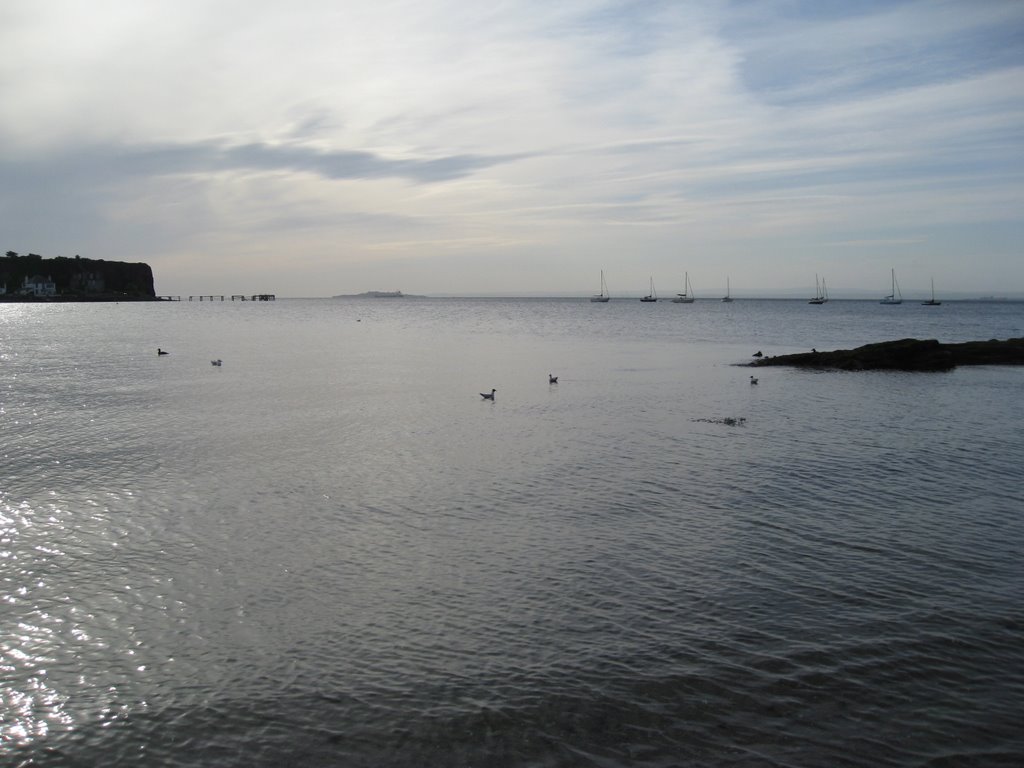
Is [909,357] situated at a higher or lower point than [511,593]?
higher

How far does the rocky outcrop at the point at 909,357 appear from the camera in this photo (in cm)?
5553

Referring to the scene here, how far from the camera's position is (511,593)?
46.4 feet

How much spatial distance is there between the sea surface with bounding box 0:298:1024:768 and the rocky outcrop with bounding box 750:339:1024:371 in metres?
24.5

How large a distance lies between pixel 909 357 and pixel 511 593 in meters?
52.3

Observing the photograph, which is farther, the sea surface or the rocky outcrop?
the rocky outcrop

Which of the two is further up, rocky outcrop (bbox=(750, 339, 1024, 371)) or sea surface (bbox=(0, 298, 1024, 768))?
rocky outcrop (bbox=(750, 339, 1024, 371))

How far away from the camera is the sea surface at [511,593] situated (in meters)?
9.87

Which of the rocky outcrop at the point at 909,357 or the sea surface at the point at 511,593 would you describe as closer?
the sea surface at the point at 511,593

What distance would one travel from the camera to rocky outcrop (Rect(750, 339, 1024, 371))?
55531mm

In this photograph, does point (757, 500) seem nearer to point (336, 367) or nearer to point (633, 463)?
point (633, 463)

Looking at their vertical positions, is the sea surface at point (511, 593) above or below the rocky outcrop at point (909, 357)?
below

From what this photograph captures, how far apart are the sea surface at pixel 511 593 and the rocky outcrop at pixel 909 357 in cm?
2452

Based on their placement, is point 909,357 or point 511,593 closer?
point 511,593

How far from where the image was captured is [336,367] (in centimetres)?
5825
